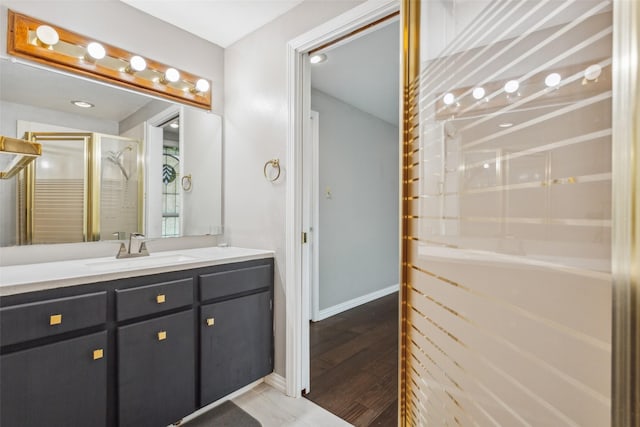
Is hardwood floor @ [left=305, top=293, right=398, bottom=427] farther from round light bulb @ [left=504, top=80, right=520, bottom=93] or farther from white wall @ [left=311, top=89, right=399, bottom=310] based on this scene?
round light bulb @ [left=504, top=80, right=520, bottom=93]

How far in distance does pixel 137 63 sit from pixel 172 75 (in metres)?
0.22

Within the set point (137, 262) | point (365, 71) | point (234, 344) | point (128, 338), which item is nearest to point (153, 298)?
point (128, 338)

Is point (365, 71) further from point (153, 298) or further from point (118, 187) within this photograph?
point (153, 298)

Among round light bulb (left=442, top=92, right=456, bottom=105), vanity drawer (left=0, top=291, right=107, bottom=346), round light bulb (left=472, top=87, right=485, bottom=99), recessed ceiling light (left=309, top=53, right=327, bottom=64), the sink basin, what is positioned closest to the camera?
round light bulb (left=472, top=87, right=485, bottom=99)

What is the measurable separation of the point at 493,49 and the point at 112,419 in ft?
6.39

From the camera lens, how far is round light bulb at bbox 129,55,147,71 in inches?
79.8

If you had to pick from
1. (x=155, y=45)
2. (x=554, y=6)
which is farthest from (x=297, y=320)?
(x=155, y=45)

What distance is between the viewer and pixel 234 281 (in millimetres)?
1905

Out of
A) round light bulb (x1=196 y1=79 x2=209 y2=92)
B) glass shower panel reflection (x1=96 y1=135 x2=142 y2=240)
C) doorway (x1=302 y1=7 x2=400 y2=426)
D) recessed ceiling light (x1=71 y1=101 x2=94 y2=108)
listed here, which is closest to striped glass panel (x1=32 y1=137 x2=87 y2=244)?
glass shower panel reflection (x1=96 y1=135 x2=142 y2=240)

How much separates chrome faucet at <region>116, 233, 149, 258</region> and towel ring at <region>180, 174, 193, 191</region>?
0.46m

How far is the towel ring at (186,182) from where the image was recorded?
7.65 feet

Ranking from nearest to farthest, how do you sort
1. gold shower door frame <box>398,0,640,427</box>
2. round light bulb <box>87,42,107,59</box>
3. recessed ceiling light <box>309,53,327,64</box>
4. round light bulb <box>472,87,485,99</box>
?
1. gold shower door frame <box>398,0,640,427</box>
2. round light bulb <box>472,87,485,99</box>
3. round light bulb <box>87,42,107,59</box>
4. recessed ceiling light <box>309,53,327,64</box>

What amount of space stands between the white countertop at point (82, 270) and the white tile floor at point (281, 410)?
87 centimetres

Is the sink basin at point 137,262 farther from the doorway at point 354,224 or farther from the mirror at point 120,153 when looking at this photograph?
the doorway at point 354,224
